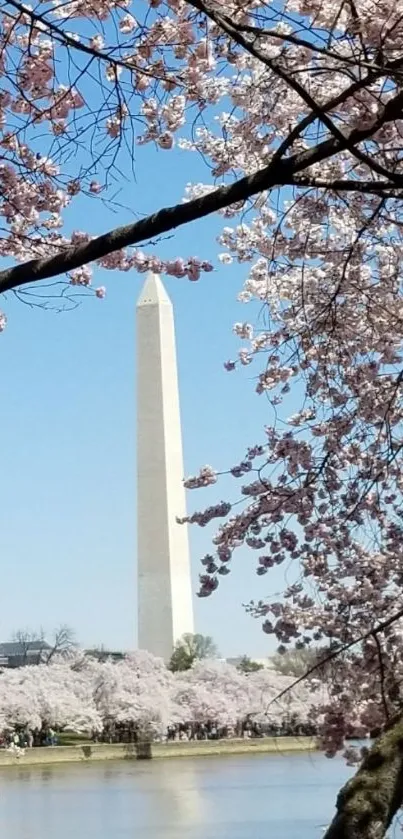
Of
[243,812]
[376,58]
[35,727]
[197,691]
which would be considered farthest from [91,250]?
[197,691]

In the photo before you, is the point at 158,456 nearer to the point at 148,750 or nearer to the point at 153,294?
the point at 153,294

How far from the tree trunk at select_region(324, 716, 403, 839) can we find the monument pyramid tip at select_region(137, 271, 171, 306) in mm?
19743

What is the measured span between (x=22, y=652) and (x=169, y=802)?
27.6 m

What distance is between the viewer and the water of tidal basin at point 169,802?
1023 cm

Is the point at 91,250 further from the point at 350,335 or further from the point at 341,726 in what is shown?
the point at 341,726

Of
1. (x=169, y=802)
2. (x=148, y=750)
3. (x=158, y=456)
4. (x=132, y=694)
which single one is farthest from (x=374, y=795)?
(x=132, y=694)

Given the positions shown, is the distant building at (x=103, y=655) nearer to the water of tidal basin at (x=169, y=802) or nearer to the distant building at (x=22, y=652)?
the distant building at (x=22, y=652)

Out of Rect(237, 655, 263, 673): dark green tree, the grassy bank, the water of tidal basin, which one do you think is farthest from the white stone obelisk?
Rect(237, 655, 263, 673): dark green tree

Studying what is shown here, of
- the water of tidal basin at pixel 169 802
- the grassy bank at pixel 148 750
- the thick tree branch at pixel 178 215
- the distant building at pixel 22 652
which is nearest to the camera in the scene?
the thick tree branch at pixel 178 215

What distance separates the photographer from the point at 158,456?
21.8 metres

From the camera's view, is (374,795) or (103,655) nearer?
(374,795)

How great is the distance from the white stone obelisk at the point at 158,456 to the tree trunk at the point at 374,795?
751 inches

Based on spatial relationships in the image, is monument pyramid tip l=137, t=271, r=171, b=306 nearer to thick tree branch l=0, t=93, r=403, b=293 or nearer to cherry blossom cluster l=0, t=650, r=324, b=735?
cherry blossom cluster l=0, t=650, r=324, b=735

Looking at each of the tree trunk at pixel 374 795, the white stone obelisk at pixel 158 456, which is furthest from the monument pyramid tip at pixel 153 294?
the tree trunk at pixel 374 795
